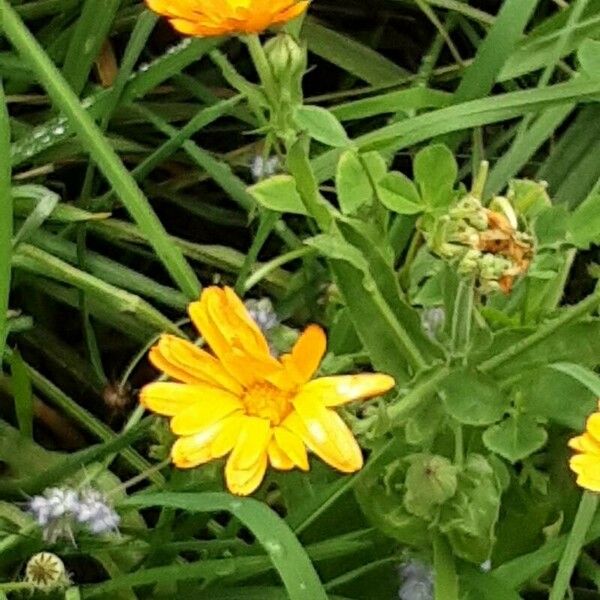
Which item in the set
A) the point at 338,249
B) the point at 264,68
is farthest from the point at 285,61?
the point at 338,249

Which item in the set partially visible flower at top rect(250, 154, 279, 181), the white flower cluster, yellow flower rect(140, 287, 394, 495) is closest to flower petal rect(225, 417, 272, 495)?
yellow flower rect(140, 287, 394, 495)

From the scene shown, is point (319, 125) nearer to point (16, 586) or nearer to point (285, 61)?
point (285, 61)

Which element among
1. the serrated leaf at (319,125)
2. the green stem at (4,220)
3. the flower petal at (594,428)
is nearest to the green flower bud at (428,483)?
the flower petal at (594,428)

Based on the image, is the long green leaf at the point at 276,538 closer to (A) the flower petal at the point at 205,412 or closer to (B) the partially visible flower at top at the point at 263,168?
(A) the flower petal at the point at 205,412

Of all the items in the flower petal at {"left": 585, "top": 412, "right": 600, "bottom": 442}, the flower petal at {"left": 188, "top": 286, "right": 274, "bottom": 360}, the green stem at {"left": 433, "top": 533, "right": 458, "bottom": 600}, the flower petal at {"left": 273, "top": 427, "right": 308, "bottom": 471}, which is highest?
the flower petal at {"left": 585, "top": 412, "right": 600, "bottom": 442}

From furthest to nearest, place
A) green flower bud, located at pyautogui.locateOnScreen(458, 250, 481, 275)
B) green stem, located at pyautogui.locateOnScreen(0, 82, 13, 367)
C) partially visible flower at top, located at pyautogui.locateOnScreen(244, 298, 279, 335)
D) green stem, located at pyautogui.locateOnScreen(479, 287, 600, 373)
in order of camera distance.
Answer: partially visible flower at top, located at pyautogui.locateOnScreen(244, 298, 279, 335) < green stem, located at pyautogui.locateOnScreen(0, 82, 13, 367) < green stem, located at pyautogui.locateOnScreen(479, 287, 600, 373) < green flower bud, located at pyautogui.locateOnScreen(458, 250, 481, 275)

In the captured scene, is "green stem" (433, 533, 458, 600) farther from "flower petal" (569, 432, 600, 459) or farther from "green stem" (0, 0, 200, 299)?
"green stem" (0, 0, 200, 299)
